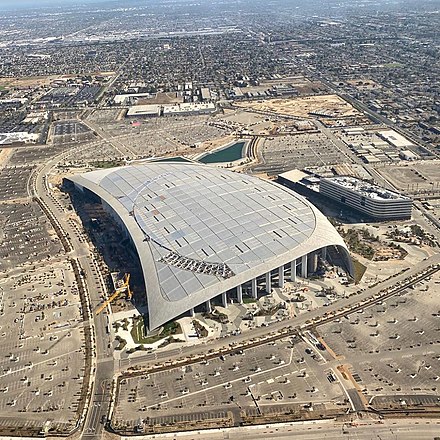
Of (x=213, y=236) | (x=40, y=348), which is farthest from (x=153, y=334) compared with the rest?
(x=213, y=236)

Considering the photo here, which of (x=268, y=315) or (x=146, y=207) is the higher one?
(x=146, y=207)

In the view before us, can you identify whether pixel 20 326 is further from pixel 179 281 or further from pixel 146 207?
pixel 146 207

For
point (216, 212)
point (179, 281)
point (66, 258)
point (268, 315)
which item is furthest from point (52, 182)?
point (268, 315)

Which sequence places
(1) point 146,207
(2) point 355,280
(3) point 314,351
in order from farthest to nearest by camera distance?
(1) point 146,207 < (2) point 355,280 < (3) point 314,351

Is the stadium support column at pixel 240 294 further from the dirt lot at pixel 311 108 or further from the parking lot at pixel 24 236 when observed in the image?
the dirt lot at pixel 311 108

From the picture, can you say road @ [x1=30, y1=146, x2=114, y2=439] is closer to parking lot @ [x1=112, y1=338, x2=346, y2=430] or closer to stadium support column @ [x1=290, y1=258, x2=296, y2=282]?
parking lot @ [x1=112, y1=338, x2=346, y2=430]
